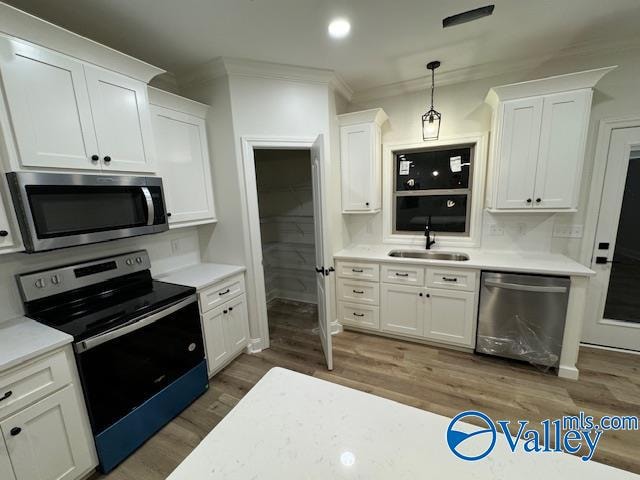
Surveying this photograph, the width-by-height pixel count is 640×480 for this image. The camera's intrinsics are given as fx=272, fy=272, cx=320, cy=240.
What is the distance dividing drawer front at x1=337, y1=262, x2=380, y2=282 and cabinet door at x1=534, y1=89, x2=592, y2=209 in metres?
1.55

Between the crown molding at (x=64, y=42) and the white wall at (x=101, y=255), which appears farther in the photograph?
the white wall at (x=101, y=255)

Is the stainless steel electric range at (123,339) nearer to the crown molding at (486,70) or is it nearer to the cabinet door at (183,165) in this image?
the cabinet door at (183,165)

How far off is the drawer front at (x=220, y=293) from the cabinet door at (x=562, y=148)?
2.77m

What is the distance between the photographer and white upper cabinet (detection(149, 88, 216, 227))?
213cm

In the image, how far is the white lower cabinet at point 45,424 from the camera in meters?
1.24

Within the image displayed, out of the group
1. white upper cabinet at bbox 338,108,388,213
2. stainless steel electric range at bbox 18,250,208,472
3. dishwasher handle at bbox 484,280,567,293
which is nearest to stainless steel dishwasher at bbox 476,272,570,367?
dishwasher handle at bbox 484,280,567,293

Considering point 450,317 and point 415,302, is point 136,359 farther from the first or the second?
point 450,317


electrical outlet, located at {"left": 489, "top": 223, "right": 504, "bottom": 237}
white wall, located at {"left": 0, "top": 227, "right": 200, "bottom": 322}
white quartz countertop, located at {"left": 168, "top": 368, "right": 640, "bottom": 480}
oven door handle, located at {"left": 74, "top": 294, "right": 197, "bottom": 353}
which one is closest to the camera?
white quartz countertop, located at {"left": 168, "top": 368, "right": 640, "bottom": 480}

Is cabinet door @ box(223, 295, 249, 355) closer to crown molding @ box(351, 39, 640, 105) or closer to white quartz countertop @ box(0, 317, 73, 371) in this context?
white quartz countertop @ box(0, 317, 73, 371)

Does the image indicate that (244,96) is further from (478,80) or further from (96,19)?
(478,80)

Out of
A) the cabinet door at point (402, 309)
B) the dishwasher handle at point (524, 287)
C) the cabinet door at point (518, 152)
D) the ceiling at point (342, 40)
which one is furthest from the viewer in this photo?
the cabinet door at point (402, 309)

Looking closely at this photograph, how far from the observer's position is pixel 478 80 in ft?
8.89

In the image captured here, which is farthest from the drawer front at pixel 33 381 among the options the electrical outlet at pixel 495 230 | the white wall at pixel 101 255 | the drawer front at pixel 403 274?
the electrical outlet at pixel 495 230

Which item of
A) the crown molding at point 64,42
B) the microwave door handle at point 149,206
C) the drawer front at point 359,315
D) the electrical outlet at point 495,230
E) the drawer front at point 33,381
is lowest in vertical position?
the drawer front at point 359,315
